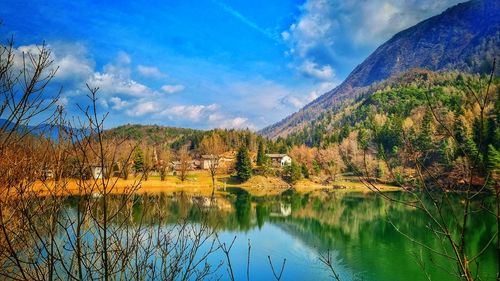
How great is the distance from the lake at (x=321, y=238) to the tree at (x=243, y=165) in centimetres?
2183

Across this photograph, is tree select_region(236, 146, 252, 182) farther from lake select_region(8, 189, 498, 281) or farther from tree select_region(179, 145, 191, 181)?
lake select_region(8, 189, 498, 281)

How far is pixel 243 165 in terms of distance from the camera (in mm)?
75125

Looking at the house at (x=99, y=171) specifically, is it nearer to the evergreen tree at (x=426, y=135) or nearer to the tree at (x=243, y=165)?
the evergreen tree at (x=426, y=135)

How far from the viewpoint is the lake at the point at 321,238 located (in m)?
20.8

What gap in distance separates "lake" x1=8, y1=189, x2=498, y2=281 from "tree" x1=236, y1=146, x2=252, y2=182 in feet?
71.6

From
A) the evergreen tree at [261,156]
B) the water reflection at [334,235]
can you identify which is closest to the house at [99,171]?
the water reflection at [334,235]

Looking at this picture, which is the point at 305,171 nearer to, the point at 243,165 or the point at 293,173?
the point at 293,173

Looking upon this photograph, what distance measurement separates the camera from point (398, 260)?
2386 cm

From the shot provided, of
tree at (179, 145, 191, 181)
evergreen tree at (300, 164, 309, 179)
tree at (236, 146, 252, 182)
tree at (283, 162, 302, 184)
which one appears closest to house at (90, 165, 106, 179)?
tree at (179, 145, 191, 181)

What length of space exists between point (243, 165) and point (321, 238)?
145ft

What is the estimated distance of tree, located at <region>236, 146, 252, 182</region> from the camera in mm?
74000

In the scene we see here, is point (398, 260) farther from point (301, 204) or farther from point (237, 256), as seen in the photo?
point (301, 204)

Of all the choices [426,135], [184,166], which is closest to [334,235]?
[426,135]

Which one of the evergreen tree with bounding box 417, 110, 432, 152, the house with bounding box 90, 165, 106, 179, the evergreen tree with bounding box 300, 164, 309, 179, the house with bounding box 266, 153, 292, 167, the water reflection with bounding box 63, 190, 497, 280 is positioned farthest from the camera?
the house with bounding box 266, 153, 292, 167
